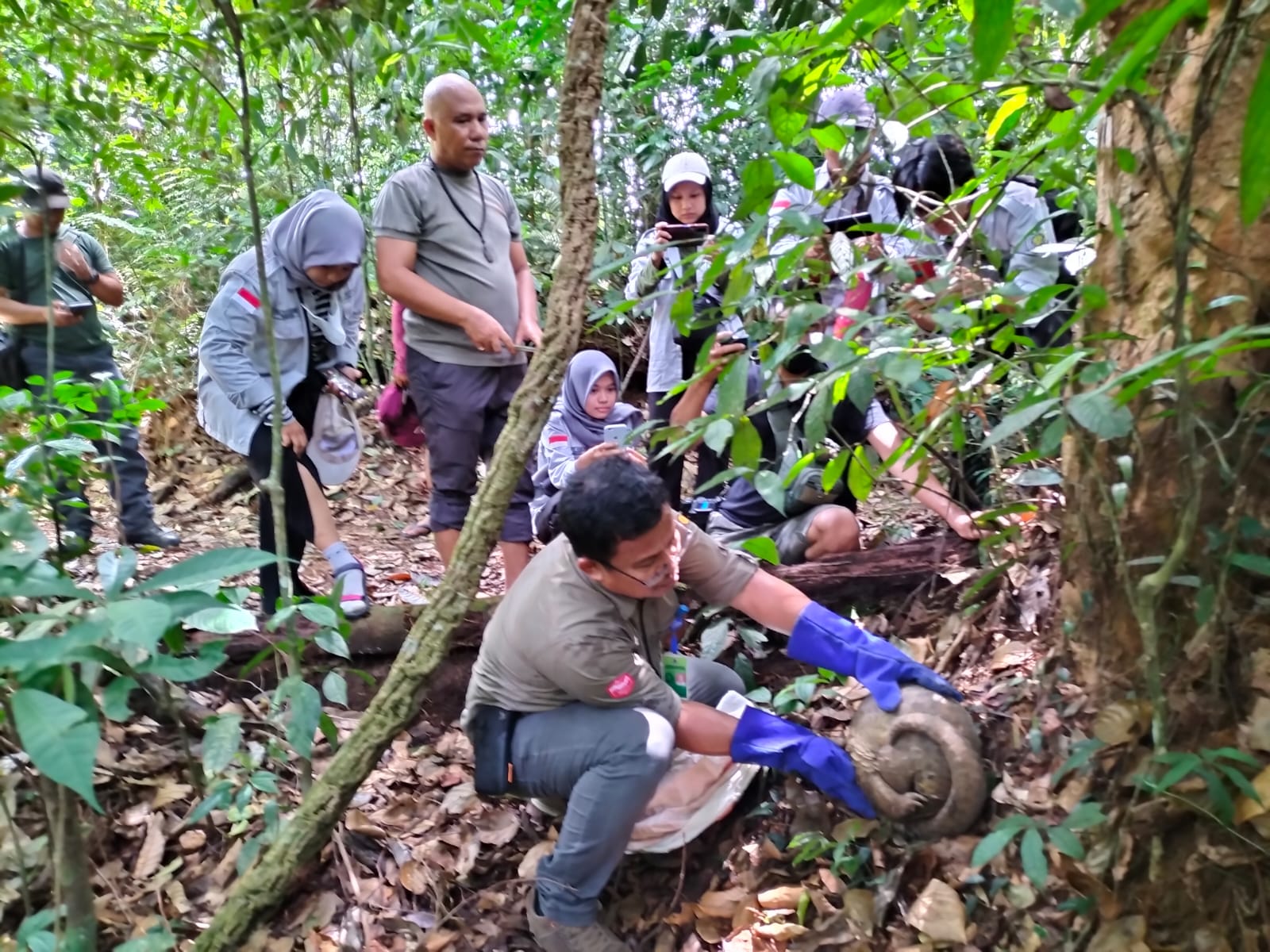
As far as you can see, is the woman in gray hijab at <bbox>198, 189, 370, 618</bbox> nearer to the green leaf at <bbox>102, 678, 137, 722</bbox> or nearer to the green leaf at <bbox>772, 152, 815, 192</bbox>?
the green leaf at <bbox>102, 678, 137, 722</bbox>

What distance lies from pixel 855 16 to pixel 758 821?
7.02ft

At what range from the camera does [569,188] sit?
1858 millimetres

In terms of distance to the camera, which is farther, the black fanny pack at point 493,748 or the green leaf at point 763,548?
the black fanny pack at point 493,748

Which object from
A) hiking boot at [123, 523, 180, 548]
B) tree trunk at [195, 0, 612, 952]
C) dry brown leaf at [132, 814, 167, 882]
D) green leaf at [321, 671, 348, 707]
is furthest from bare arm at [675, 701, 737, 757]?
hiking boot at [123, 523, 180, 548]

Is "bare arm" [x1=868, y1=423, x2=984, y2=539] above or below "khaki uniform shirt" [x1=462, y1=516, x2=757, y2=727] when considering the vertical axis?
above

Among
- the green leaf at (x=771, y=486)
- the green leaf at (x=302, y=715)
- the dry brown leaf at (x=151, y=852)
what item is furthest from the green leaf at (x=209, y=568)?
the dry brown leaf at (x=151, y=852)

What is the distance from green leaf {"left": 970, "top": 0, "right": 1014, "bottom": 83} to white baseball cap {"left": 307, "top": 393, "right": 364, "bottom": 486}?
3060 millimetres

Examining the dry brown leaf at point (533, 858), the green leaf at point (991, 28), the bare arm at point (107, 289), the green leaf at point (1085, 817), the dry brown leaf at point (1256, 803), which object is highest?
the green leaf at point (991, 28)

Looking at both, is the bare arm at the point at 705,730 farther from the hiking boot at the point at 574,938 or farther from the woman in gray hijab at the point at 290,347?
the woman in gray hijab at the point at 290,347

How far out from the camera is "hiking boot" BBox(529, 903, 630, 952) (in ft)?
7.58

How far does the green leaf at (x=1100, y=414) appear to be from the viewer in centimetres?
111

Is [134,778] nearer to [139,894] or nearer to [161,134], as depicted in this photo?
[139,894]

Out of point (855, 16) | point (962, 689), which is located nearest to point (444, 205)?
point (962, 689)

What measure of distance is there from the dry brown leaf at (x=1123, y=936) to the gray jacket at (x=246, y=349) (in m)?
2.83
